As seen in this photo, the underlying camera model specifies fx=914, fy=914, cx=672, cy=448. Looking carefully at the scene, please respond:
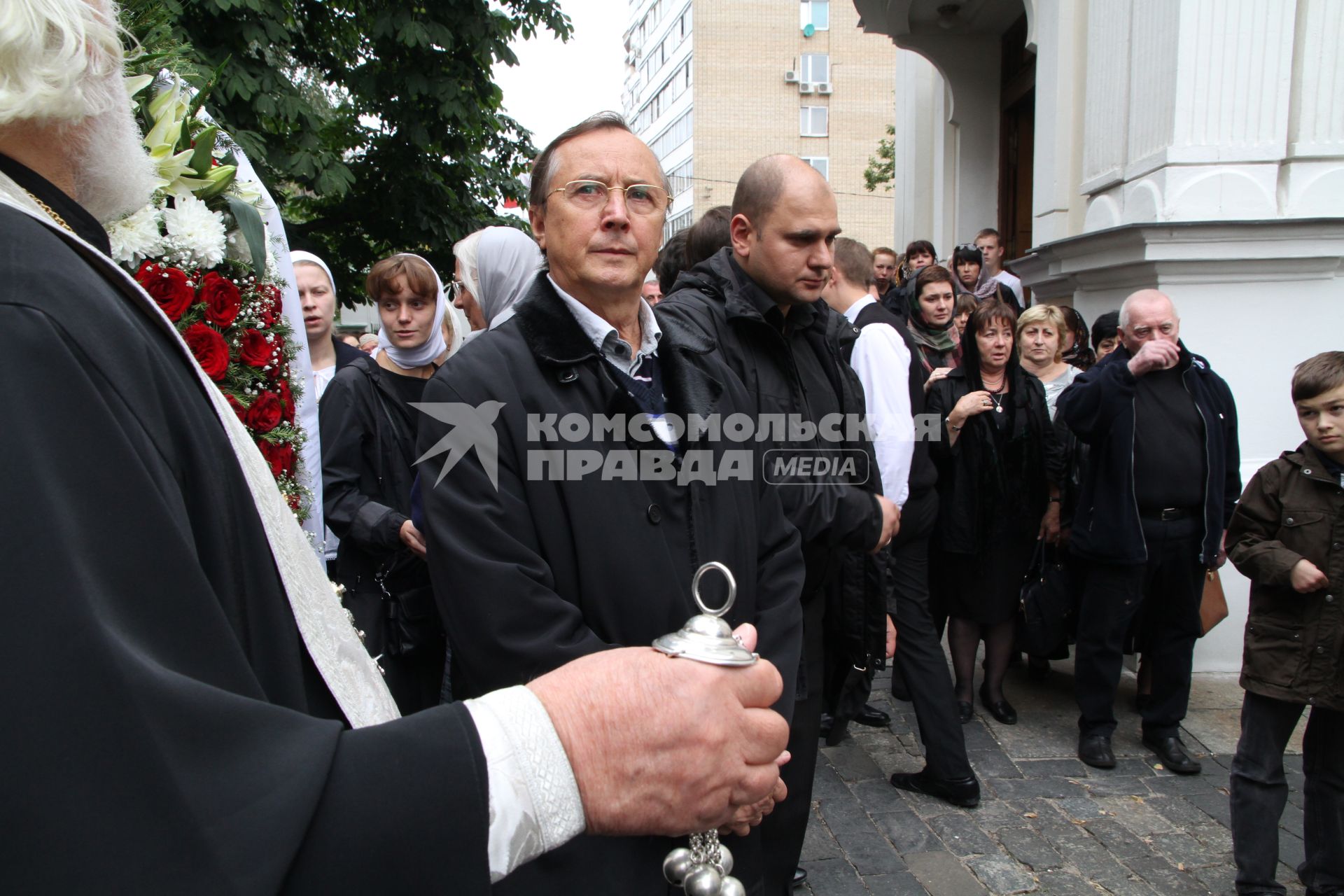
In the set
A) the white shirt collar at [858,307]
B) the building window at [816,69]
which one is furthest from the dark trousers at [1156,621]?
the building window at [816,69]

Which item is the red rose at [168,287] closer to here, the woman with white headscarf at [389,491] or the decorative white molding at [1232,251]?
the woman with white headscarf at [389,491]

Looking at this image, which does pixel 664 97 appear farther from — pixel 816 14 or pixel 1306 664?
pixel 1306 664

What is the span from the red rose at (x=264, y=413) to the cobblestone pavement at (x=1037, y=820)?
2607mm

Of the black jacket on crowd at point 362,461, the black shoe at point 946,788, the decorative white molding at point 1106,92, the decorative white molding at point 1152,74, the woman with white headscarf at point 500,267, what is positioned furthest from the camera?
the decorative white molding at point 1106,92

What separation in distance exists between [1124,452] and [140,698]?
4.67m

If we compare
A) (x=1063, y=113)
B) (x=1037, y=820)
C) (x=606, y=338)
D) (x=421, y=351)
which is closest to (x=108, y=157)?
(x=606, y=338)

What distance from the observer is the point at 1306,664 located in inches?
126

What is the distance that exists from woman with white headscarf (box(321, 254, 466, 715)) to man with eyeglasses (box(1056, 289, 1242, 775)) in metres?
3.21

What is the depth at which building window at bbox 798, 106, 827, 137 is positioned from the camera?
172 feet

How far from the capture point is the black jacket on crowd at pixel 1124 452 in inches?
177

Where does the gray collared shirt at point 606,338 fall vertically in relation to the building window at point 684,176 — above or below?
below

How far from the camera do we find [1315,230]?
17.8ft

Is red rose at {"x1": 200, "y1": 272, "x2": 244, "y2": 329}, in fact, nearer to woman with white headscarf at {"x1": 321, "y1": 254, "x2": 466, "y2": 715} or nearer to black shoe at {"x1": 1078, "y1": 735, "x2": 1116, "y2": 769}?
woman with white headscarf at {"x1": 321, "y1": 254, "x2": 466, "y2": 715}

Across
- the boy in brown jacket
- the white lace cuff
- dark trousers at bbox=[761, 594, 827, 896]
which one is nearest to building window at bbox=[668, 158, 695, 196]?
the boy in brown jacket
